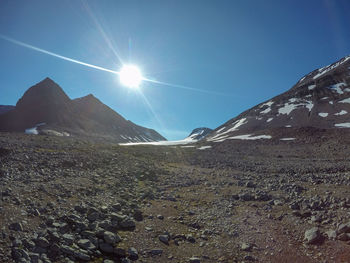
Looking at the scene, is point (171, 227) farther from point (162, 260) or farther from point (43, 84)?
point (43, 84)

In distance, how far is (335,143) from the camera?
49.6m

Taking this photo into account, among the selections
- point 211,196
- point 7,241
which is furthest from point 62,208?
point 211,196

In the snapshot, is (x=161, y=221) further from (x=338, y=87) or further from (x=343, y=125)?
(x=338, y=87)

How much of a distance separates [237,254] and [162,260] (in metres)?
3.28

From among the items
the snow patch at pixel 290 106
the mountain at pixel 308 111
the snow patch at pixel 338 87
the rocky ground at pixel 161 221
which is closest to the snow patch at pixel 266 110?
the mountain at pixel 308 111

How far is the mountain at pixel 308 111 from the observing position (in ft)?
239

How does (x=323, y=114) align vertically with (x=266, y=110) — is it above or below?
below

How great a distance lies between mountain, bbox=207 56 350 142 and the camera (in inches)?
2867

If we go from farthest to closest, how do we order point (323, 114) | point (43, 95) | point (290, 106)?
point (43, 95)
point (290, 106)
point (323, 114)

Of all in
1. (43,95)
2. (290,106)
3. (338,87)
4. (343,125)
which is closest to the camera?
(343,125)

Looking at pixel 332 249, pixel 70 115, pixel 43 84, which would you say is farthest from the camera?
A: pixel 43 84

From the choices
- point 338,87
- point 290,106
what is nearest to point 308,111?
point 290,106

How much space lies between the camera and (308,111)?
85750 mm

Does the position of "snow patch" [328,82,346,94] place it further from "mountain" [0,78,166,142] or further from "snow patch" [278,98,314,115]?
"mountain" [0,78,166,142]
